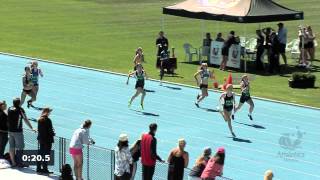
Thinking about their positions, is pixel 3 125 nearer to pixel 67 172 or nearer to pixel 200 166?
pixel 67 172

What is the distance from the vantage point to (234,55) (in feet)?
113

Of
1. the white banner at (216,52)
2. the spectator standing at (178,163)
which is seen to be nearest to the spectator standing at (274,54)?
the white banner at (216,52)

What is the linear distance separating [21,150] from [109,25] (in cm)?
2879

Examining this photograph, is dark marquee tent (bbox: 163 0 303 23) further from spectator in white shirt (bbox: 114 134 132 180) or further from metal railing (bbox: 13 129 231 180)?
spectator in white shirt (bbox: 114 134 132 180)

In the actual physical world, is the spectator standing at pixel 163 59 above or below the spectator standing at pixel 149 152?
above

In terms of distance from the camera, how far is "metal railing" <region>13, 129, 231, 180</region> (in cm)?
1750

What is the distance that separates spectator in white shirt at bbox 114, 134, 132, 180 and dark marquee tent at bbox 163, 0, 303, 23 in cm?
1824

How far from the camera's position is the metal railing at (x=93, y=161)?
57.4 ft

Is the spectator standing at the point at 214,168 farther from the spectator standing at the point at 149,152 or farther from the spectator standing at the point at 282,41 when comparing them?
the spectator standing at the point at 282,41

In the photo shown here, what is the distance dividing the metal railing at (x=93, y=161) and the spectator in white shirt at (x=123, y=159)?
874 millimetres

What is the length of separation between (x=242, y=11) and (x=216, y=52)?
7.44 feet

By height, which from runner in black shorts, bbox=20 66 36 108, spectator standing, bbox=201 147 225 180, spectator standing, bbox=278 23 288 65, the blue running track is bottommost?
the blue running track

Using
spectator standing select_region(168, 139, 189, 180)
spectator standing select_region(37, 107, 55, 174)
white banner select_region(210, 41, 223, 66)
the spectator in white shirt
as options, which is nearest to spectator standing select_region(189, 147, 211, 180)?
spectator standing select_region(168, 139, 189, 180)

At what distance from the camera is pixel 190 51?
37781mm
